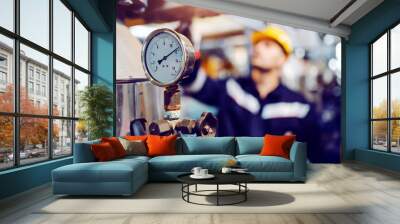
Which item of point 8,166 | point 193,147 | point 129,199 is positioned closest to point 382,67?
point 193,147

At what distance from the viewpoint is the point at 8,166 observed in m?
4.64

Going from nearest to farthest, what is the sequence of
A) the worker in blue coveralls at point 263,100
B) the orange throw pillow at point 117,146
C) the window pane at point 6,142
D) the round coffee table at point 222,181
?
the round coffee table at point 222,181 → the window pane at point 6,142 → the orange throw pillow at point 117,146 → the worker in blue coveralls at point 263,100

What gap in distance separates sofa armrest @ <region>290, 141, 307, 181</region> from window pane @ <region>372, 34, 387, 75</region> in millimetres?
3307

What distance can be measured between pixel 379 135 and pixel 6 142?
6812 mm

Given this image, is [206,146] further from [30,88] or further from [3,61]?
[3,61]

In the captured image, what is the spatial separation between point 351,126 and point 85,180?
6100 millimetres

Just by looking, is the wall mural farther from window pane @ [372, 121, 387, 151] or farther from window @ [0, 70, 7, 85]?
window @ [0, 70, 7, 85]

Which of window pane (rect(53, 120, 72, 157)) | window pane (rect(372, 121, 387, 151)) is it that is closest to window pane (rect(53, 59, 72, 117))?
window pane (rect(53, 120, 72, 157))

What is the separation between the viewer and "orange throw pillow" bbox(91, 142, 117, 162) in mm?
5230

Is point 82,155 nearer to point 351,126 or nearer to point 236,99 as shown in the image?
point 236,99

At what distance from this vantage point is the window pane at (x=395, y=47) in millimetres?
7141

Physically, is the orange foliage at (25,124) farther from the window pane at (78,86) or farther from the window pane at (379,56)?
the window pane at (379,56)

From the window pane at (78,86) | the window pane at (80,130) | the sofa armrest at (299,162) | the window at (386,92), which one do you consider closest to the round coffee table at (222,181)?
the sofa armrest at (299,162)

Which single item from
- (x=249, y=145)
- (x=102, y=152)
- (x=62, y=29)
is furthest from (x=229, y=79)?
(x=102, y=152)
